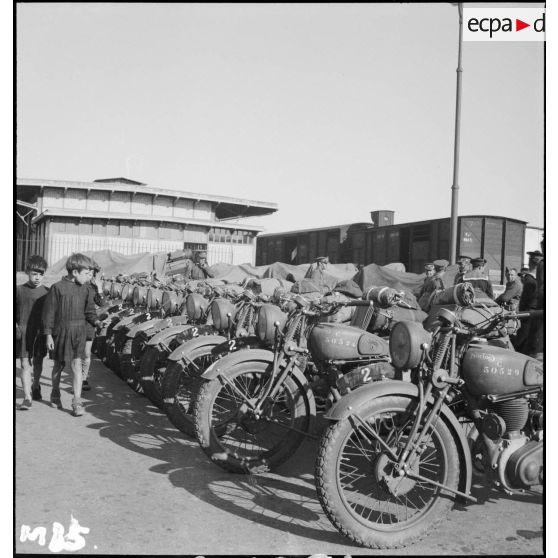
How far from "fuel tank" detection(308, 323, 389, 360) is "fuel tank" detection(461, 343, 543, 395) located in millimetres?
896

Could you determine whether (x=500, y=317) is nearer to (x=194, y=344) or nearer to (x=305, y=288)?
(x=305, y=288)

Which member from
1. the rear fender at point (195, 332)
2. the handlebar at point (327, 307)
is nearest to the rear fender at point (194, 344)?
the rear fender at point (195, 332)

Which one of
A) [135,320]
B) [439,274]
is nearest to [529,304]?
[439,274]

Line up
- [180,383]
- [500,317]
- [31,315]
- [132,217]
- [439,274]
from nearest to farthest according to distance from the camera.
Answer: [500,317], [180,383], [31,315], [439,274], [132,217]

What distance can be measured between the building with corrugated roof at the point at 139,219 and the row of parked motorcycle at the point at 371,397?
1318 centimetres

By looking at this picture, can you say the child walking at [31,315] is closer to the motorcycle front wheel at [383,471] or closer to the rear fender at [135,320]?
the rear fender at [135,320]

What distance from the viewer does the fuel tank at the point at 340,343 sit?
3871 mm

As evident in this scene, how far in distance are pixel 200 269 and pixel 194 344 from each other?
7.02m

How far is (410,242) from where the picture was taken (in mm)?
20828

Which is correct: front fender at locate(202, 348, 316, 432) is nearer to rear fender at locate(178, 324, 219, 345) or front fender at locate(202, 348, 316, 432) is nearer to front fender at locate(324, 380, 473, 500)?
front fender at locate(324, 380, 473, 500)

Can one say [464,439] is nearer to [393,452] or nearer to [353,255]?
[393,452]

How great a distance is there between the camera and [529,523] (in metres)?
3.38

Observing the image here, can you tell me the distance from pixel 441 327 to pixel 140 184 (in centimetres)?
2314

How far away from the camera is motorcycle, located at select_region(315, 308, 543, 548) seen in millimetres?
2910
